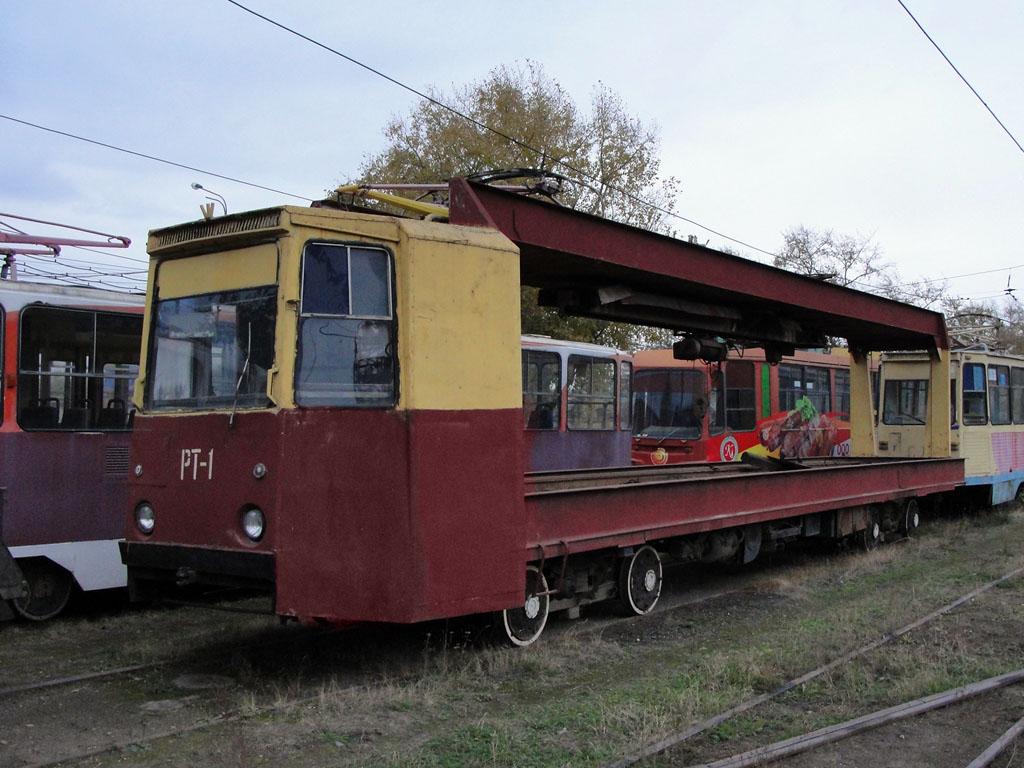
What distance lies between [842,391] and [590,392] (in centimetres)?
975

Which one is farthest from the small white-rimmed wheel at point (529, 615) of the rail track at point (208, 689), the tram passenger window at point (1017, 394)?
the tram passenger window at point (1017, 394)

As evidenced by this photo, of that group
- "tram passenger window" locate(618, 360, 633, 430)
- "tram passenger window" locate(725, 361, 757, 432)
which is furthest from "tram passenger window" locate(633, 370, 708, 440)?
"tram passenger window" locate(618, 360, 633, 430)

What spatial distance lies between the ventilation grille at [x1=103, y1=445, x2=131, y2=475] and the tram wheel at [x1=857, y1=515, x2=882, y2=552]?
9385mm

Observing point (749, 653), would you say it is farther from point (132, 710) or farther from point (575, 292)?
point (132, 710)

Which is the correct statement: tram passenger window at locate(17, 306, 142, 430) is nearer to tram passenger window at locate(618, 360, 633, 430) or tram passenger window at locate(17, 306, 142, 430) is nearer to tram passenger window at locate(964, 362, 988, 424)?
tram passenger window at locate(618, 360, 633, 430)

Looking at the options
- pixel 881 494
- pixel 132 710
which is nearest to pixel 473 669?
pixel 132 710

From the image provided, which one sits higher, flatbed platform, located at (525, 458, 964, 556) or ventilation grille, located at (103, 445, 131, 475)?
ventilation grille, located at (103, 445, 131, 475)

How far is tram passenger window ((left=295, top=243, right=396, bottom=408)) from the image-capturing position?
6.05 metres

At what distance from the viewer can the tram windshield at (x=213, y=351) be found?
20.1 ft

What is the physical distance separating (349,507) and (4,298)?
4265 mm

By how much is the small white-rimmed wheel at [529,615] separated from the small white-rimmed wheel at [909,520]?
8.54m

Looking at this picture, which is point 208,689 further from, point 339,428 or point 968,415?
point 968,415

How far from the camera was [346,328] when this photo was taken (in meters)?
6.11

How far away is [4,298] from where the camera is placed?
8.30m
